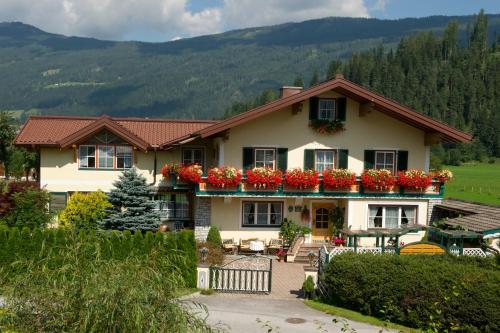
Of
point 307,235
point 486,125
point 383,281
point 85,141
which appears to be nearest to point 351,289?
point 383,281

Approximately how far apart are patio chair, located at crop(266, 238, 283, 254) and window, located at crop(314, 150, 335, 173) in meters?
3.91

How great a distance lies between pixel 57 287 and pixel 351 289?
1113 cm

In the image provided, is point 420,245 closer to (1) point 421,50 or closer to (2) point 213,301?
(2) point 213,301

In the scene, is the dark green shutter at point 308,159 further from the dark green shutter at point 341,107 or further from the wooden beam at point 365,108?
the wooden beam at point 365,108

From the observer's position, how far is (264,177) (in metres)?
24.0

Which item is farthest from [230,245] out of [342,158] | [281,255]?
[342,158]

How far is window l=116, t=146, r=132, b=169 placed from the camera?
26.8 meters

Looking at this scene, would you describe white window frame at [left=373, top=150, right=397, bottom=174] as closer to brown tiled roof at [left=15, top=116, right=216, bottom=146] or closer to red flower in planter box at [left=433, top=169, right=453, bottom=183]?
red flower in planter box at [left=433, top=169, right=453, bottom=183]

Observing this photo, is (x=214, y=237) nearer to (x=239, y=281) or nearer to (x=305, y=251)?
(x=305, y=251)

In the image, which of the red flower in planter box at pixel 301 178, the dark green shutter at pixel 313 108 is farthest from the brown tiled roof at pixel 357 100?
the red flower in planter box at pixel 301 178

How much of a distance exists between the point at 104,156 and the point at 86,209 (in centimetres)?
368

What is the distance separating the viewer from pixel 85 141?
26328mm

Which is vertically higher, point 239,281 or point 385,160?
point 385,160

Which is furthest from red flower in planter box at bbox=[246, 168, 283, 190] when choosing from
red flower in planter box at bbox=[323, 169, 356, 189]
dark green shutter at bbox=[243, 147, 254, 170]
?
red flower in planter box at bbox=[323, 169, 356, 189]
